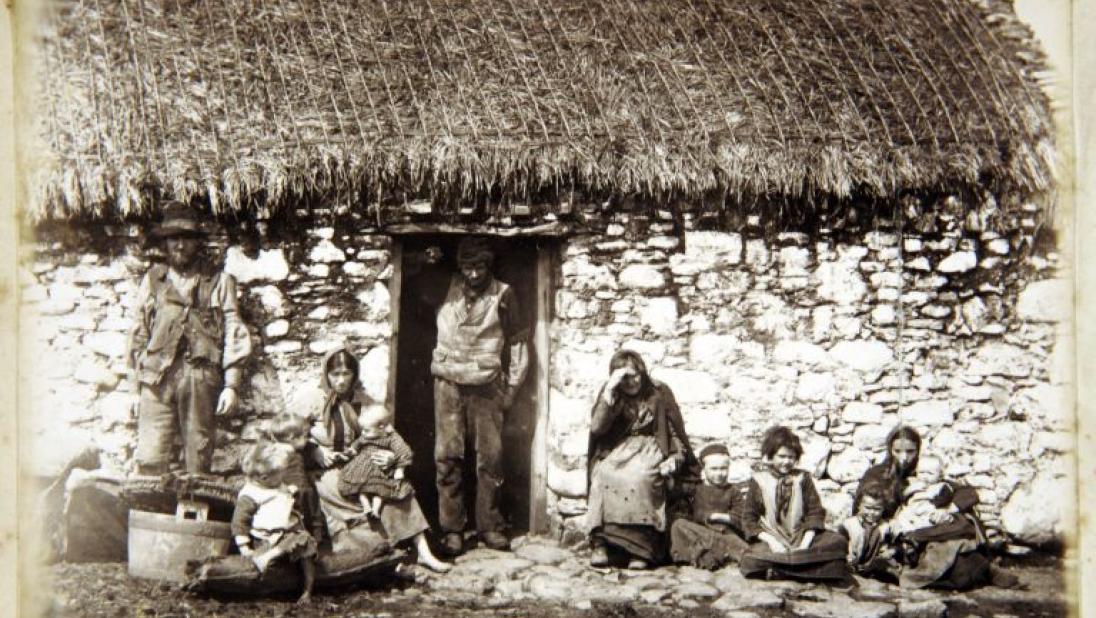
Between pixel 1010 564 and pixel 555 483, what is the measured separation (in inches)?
119

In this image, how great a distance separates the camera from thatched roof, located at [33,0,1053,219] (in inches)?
251

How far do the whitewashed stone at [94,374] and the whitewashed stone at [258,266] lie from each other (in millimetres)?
968

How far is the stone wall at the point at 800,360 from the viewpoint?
6711 mm

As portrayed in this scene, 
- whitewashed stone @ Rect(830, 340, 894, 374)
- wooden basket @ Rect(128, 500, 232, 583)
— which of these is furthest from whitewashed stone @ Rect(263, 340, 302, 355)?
whitewashed stone @ Rect(830, 340, 894, 374)

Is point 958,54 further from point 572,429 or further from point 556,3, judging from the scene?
point 572,429

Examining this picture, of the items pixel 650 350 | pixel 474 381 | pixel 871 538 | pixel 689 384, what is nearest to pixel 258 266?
pixel 474 381

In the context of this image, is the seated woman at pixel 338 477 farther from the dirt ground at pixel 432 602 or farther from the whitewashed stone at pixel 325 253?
the whitewashed stone at pixel 325 253

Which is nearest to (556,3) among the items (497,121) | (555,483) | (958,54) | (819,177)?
(497,121)

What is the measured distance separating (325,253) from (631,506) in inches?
99.2

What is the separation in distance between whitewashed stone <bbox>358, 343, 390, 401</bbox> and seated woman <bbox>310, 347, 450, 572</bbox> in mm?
158

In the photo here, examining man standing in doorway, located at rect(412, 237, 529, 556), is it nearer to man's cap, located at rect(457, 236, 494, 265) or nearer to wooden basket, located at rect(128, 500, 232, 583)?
man's cap, located at rect(457, 236, 494, 265)

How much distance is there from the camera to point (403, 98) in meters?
6.80

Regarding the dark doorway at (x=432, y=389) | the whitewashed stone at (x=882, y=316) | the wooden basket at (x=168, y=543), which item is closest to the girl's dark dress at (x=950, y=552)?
the whitewashed stone at (x=882, y=316)

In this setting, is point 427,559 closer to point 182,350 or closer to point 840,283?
point 182,350
